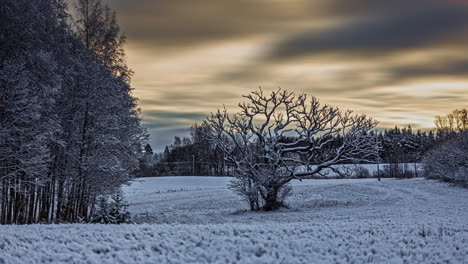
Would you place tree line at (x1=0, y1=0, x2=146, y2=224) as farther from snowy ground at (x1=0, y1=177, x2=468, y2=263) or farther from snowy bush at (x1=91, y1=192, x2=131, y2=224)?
snowy ground at (x1=0, y1=177, x2=468, y2=263)

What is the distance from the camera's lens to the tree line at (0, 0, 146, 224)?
44.0ft

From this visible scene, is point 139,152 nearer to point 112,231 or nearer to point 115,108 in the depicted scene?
point 115,108

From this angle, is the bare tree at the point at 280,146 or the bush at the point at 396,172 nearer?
the bare tree at the point at 280,146

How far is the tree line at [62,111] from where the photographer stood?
13.4 metres

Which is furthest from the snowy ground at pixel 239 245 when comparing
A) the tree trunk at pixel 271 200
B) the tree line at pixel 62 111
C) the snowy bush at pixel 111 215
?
the tree trunk at pixel 271 200

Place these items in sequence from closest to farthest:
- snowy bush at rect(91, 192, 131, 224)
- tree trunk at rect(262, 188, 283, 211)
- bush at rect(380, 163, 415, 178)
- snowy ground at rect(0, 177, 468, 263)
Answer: snowy ground at rect(0, 177, 468, 263) < snowy bush at rect(91, 192, 131, 224) < tree trunk at rect(262, 188, 283, 211) < bush at rect(380, 163, 415, 178)

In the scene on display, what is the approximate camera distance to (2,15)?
43.8 ft

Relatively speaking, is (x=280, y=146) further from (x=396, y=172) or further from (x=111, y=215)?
(x=396, y=172)

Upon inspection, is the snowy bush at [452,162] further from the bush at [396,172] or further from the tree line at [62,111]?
the tree line at [62,111]

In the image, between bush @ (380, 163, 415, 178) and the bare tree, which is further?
bush @ (380, 163, 415, 178)

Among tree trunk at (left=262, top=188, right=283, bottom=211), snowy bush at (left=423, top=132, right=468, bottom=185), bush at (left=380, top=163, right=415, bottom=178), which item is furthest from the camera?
bush at (left=380, top=163, right=415, bottom=178)

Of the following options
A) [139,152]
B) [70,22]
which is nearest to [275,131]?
[139,152]

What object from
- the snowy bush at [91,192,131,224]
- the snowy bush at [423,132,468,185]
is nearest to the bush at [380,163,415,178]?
the snowy bush at [423,132,468,185]

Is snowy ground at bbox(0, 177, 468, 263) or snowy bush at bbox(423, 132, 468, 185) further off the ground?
snowy bush at bbox(423, 132, 468, 185)
